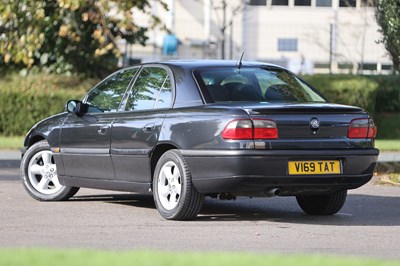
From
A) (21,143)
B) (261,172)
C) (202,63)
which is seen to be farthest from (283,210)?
(21,143)

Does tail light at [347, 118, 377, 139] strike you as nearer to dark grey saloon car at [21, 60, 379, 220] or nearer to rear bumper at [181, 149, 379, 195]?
dark grey saloon car at [21, 60, 379, 220]

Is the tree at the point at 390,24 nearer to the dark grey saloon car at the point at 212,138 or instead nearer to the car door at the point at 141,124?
the dark grey saloon car at the point at 212,138

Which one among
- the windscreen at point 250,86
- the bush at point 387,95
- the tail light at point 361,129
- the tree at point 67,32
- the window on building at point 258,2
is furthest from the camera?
the window on building at point 258,2

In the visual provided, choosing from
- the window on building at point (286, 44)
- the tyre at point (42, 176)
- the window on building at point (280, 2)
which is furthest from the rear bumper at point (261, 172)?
the window on building at point (280, 2)

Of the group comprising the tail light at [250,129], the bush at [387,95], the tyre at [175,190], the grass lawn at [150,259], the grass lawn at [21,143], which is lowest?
the grass lawn at [21,143]

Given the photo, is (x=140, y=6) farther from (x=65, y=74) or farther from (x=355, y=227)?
(x=355, y=227)

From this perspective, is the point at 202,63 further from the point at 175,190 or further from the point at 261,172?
the point at 261,172

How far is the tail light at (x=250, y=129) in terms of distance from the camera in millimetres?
9766

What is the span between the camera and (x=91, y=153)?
11414 mm

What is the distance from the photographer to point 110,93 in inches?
460

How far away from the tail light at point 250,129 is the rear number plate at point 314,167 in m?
0.35

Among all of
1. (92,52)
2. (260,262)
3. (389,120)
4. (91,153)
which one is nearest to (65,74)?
(92,52)

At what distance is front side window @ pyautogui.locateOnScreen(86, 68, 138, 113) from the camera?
37.7ft

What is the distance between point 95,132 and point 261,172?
230cm
